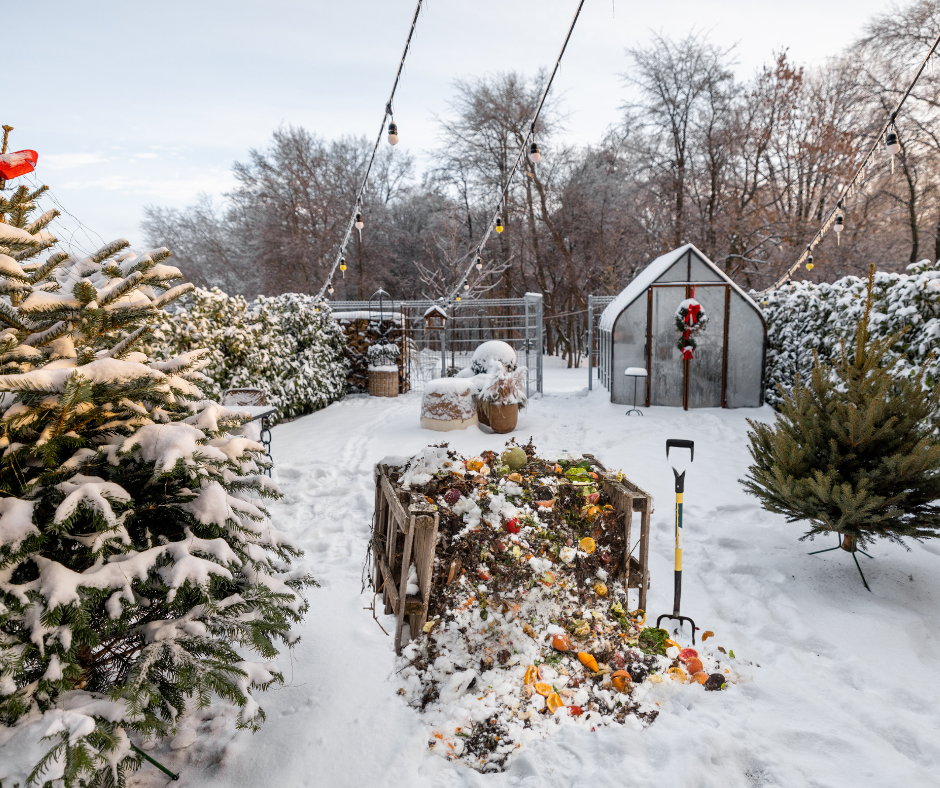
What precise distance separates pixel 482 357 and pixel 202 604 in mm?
7894

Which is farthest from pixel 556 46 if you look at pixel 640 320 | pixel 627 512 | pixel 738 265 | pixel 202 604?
pixel 738 265

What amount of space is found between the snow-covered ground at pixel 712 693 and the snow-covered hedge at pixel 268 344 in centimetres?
337

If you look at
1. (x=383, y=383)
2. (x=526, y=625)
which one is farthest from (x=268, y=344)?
Answer: (x=526, y=625)

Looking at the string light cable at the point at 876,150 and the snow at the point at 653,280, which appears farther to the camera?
the snow at the point at 653,280

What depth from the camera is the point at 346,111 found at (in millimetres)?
6398

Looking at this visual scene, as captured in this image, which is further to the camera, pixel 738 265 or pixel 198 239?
pixel 198 239

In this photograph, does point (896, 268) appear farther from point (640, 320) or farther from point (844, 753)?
point (844, 753)

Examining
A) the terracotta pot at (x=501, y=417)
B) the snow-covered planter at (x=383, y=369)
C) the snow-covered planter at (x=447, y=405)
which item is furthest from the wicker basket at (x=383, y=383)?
the terracotta pot at (x=501, y=417)

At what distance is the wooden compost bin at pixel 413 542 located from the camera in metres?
2.77

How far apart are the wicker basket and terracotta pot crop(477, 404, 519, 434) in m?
4.03

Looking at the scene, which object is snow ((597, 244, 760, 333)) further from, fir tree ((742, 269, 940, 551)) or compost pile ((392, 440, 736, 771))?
compost pile ((392, 440, 736, 771))

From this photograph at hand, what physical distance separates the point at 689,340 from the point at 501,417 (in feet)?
13.1

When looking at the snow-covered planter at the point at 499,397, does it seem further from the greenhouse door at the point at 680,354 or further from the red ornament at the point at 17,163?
the red ornament at the point at 17,163

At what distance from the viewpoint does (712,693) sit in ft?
8.61
